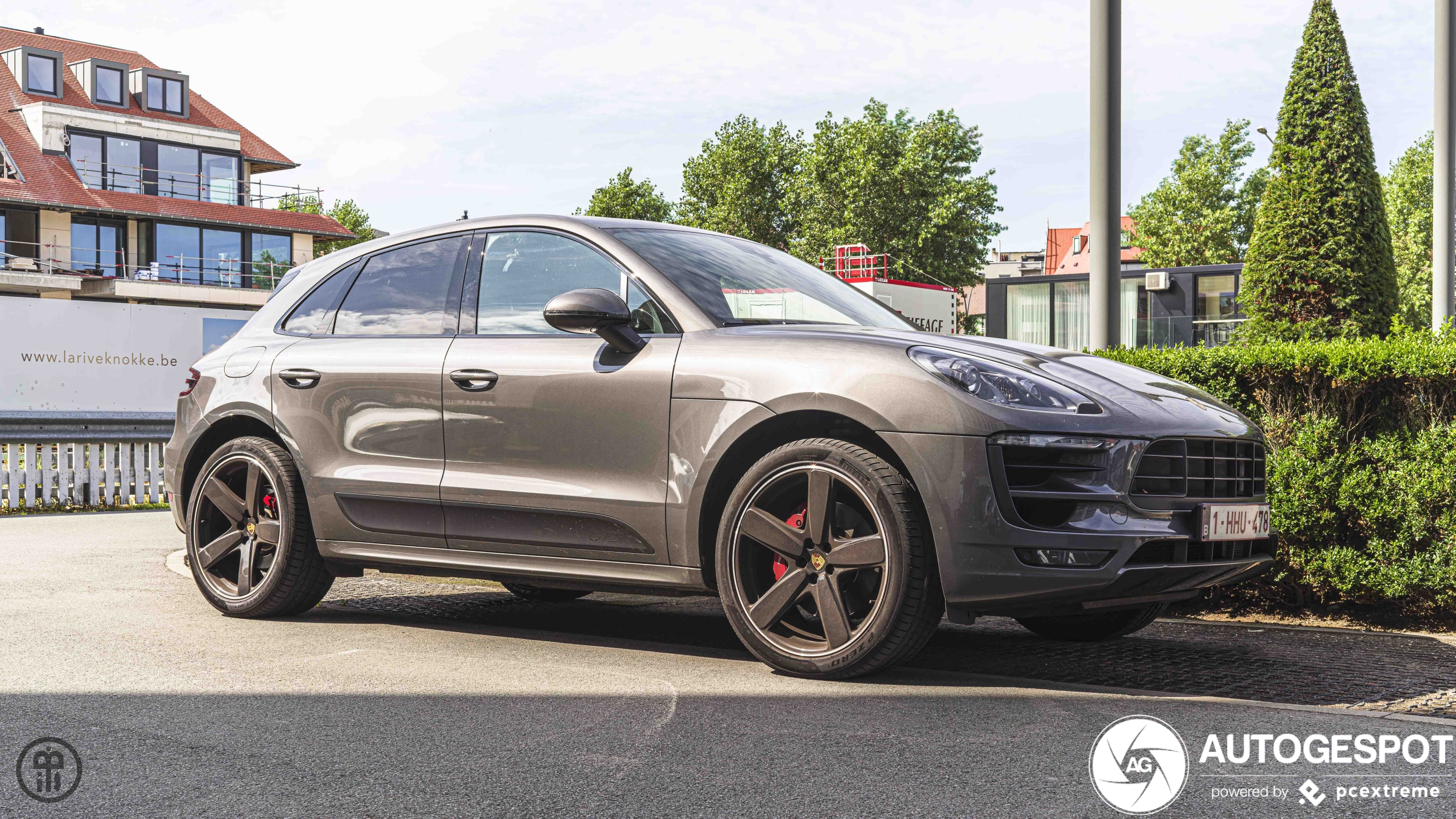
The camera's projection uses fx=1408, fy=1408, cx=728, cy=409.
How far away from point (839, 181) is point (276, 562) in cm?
6345

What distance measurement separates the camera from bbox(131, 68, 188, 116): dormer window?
2233 inches

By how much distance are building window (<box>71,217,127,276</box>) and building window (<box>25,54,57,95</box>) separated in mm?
7043

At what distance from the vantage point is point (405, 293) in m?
6.04

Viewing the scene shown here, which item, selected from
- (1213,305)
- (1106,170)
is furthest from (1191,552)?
(1213,305)

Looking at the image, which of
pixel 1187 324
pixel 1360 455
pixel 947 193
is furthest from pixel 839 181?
pixel 1360 455

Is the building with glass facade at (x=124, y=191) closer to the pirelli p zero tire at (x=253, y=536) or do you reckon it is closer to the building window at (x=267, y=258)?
the building window at (x=267, y=258)

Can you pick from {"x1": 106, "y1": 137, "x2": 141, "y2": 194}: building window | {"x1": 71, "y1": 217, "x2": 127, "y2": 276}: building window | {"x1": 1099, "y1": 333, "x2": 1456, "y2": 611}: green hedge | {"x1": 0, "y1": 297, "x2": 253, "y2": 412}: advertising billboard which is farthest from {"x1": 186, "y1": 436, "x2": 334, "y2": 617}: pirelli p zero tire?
{"x1": 106, "y1": 137, "x2": 141, "y2": 194}: building window

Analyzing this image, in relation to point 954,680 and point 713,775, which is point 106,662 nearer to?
point 713,775

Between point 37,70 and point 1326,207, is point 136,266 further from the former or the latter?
point 1326,207

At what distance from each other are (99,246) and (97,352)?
120 ft

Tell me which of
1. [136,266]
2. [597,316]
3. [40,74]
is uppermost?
[40,74]

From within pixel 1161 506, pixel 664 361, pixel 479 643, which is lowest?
pixel 479 643

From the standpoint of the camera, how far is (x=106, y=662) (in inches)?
202

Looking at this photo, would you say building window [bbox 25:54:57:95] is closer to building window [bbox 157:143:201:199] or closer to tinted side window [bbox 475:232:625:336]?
building window [bbox 157:143:201:199]
